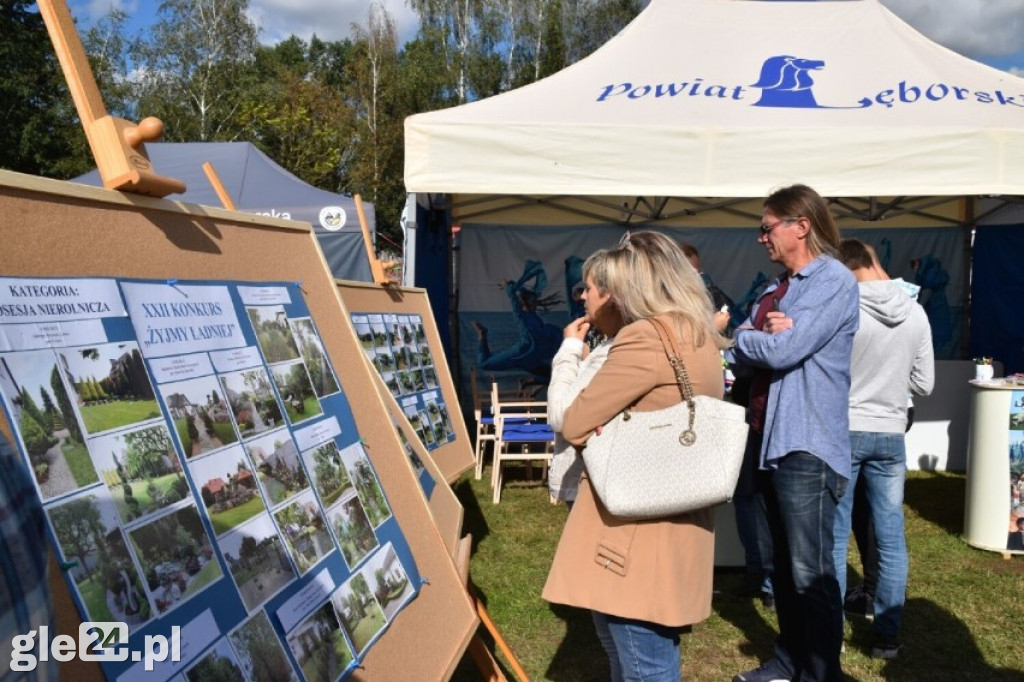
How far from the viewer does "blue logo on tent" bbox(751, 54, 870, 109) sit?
4887mm

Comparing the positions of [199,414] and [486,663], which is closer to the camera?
[199,414]

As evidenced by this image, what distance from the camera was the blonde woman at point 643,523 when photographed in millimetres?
1833

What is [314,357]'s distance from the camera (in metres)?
1.85

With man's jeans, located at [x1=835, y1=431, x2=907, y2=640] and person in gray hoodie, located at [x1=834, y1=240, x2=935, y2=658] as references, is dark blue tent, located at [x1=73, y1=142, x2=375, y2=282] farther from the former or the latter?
man's jeans, located at [x1=835, y1=431, x2=907, y2=640]

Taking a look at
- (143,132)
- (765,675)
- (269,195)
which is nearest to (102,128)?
(143,132)

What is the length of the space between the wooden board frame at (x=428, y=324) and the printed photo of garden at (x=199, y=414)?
2.10m

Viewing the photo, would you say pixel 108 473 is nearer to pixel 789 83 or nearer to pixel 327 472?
pixel 327 472

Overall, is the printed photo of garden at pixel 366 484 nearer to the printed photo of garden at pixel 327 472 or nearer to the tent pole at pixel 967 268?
the printed photo of garden at pixel 327 472

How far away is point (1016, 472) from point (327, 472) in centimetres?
427

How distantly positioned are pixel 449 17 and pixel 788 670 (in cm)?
2932

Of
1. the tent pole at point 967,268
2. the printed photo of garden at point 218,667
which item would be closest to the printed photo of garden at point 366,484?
the printed photo of garden at point 218,667

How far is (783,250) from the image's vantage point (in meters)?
2.66

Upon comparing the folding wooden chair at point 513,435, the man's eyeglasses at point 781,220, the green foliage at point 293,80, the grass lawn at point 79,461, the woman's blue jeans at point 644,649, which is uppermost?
the green foliage at point 293,80

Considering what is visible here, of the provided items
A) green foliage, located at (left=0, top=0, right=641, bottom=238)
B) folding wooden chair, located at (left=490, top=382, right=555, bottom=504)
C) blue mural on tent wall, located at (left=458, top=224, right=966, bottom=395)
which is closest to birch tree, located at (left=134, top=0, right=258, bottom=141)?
green foliage, located at (left=0, top=0, right=641, bottom=238)
